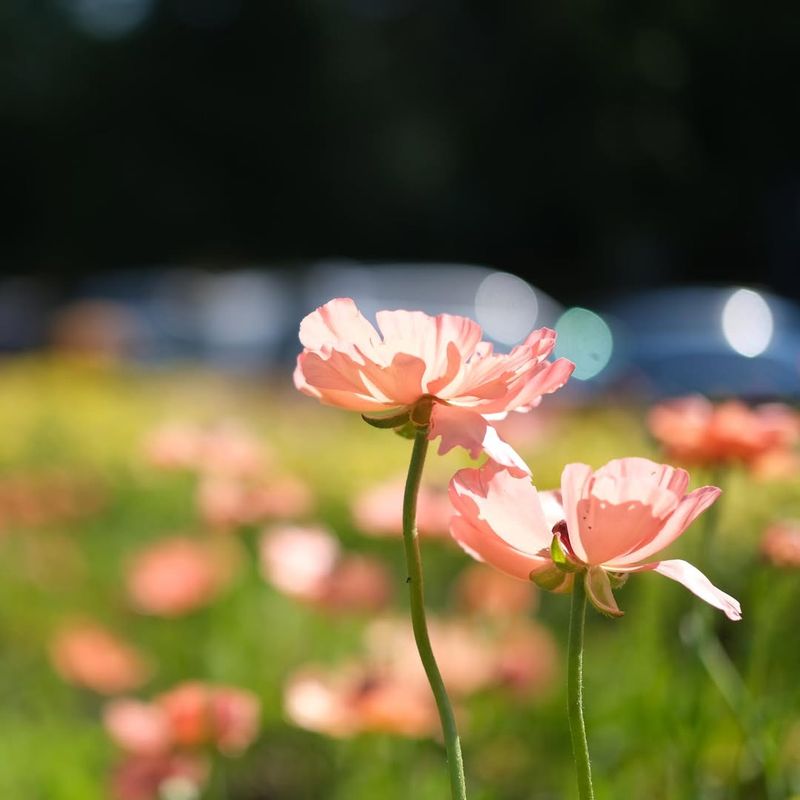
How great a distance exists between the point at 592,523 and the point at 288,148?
19.3 meters

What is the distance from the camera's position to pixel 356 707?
1010mm

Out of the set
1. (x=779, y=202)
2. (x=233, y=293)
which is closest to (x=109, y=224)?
(x=233, y=293)

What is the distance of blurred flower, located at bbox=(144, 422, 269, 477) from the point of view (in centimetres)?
129

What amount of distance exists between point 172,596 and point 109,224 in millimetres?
19161

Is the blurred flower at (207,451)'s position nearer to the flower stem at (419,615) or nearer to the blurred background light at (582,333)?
the flower stem at (419,615)

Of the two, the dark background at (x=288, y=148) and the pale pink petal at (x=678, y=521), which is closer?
the pale pink petal at (x=678, y=521)

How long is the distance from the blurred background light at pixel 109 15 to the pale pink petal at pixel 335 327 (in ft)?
67.5

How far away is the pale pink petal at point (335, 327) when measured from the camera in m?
0.60

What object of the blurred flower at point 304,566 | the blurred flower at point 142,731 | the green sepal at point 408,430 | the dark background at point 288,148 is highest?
the dark background at point 288,148

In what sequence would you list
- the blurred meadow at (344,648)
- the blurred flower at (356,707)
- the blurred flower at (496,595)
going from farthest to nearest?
the blurred flower at (496,595) → the blurred meadow at (344,648) → the blurred flower at (356,707)

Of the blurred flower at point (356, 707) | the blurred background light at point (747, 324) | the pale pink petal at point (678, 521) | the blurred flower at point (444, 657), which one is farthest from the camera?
the blurred background light at point (747, 324)

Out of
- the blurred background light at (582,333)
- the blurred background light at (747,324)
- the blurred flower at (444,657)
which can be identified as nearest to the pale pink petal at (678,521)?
the blurred flower at (444,657)

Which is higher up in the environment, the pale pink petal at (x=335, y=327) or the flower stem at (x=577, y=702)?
the pale pink petal at (x=335, y=327)

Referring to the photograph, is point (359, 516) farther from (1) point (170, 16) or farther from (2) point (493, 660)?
(1) point (170, 16)
